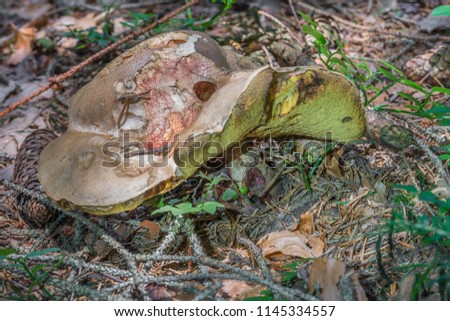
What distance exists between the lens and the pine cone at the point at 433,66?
9.21 ft

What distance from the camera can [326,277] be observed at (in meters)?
1.61

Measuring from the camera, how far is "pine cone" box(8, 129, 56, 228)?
7.27 feet

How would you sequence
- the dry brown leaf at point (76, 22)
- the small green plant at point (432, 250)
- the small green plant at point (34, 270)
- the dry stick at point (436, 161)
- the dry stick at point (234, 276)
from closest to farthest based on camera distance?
the small green plant at point (432, 250) → the dry stick at point (234, 276) → the small green plant at point (34, 270) → the dry stick at point (436, 161) → the dry brown leaf at point (76, 22)

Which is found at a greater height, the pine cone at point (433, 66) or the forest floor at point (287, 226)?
the pine cone at point (433, 66)

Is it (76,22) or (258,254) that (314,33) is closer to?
(258,254)

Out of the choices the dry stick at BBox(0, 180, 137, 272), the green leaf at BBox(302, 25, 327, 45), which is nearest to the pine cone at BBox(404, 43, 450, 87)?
the green leaf at BBox(302, 25, 327, 45)

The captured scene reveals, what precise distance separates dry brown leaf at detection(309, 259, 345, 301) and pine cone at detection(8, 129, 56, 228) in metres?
1.43

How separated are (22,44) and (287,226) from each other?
332 cm

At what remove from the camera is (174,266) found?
200 cm

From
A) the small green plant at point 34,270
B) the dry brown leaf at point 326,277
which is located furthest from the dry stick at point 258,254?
the small green plant at point 34,270

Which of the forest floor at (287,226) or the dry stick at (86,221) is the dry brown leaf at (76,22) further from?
the dry stick at (86,221)

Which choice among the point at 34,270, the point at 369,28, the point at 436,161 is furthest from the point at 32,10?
the point at 436,161
